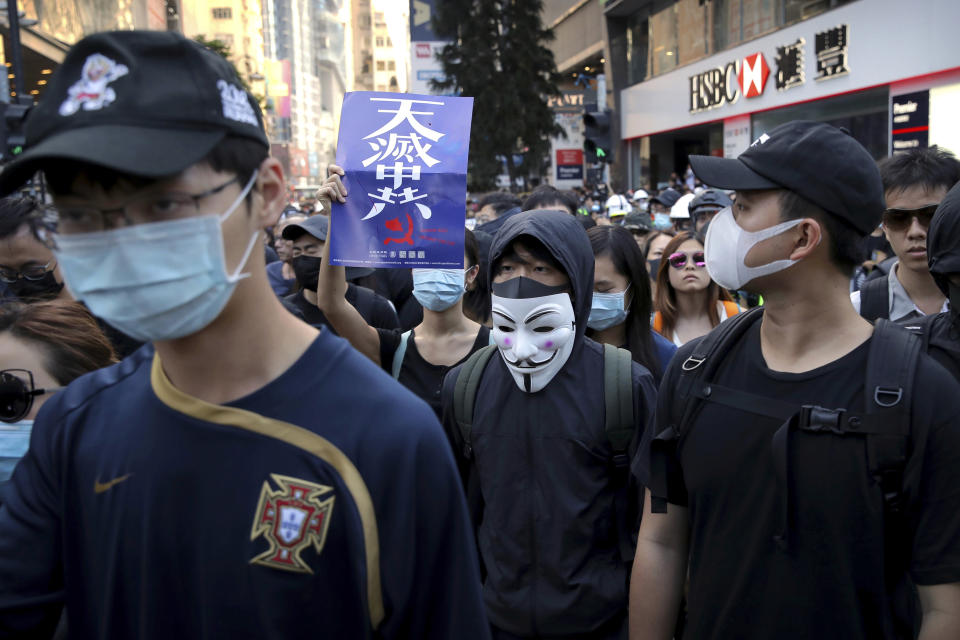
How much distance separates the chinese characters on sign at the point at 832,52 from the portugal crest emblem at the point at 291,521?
19760 mm

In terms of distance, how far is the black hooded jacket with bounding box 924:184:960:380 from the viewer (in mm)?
2857

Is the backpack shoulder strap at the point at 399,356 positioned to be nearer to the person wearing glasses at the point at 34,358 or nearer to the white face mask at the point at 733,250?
the person wearing glasses at the point at 34,358

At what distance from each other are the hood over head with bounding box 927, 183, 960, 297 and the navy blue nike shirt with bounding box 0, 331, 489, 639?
82.0 inches

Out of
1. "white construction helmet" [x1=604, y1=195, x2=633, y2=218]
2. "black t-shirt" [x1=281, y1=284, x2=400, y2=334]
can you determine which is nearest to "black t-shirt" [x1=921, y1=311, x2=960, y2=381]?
"black t-shirt" [x1=281, y1=284, x2=400, y2=334]

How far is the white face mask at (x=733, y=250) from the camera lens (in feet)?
7.85

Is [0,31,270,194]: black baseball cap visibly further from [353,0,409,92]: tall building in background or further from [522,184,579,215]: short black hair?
[353,0,409,92]: tall building in background

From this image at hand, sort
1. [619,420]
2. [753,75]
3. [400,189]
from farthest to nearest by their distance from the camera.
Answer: [753,75] < [400,189] < [619,420]

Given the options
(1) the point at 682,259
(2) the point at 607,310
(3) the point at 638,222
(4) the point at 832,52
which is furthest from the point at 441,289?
(4) the point at 832,52

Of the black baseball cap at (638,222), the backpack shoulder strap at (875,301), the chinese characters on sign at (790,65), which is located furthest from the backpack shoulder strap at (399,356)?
the chinese characters on sign at (790,65)

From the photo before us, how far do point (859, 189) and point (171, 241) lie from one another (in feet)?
5.75

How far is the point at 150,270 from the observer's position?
1.52m

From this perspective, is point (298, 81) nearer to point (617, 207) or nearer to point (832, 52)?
point (832, 52)

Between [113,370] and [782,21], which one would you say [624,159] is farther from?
[113,370]

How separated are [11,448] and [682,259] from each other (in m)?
3.68
